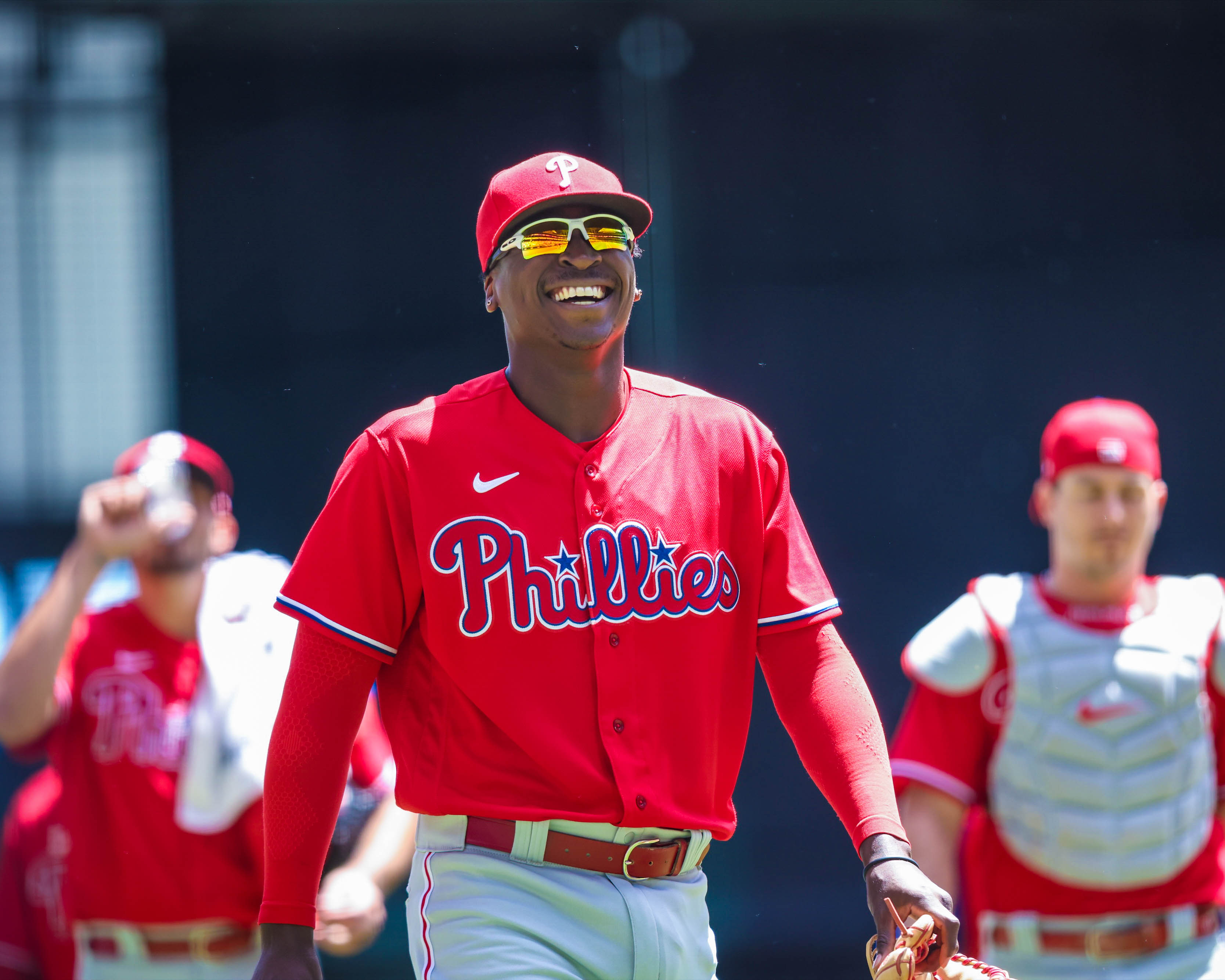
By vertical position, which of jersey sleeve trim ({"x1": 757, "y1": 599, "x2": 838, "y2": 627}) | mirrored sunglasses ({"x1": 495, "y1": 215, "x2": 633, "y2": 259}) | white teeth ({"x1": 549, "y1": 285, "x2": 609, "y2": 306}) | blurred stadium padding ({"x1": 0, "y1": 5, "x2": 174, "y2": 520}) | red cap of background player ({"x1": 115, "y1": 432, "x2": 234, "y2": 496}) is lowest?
jersey sleeve trim ({"x1": 757, "y1": 599, "x2": 838, "y2": 627})

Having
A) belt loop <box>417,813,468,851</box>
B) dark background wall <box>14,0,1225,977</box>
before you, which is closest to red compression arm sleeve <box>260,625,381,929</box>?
belt loop <box>417,813,468,851</box>

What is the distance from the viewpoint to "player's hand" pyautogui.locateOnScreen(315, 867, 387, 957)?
2566 mm

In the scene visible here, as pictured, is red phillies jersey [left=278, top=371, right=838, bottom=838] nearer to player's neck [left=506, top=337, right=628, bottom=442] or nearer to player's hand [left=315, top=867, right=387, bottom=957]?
player's neck [left=506, top=337, right=628, bottom=442]

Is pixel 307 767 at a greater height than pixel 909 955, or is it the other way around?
pixel 307 767

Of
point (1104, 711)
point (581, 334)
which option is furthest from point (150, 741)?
point (1104, 711)

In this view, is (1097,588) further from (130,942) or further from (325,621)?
(130,942)

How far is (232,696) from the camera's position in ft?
12.0

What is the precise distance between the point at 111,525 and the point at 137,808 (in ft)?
2.22

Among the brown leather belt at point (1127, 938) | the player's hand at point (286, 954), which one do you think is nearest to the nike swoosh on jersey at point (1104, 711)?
the brown leather belt at point (1127, 938)

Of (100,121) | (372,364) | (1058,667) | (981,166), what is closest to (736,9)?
(981,166)

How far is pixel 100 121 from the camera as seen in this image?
210 inches

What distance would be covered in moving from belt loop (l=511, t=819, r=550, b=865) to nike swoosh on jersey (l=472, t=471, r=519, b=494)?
0.48 meters

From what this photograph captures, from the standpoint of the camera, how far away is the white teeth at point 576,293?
7.55 feet

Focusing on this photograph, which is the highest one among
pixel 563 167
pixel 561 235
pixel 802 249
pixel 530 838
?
pixel 802 249
